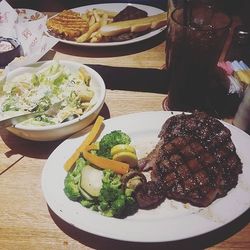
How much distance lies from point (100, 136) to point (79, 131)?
121mm

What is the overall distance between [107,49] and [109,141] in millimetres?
1221

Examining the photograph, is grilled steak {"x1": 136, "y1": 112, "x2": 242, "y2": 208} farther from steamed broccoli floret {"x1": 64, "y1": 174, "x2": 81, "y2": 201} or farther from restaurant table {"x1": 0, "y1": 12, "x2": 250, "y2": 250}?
steamed broccoli floret {"x1": 64, "y1": 174, "x2": 81, "y2": 201}

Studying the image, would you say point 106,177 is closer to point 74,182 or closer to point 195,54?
point 74,182

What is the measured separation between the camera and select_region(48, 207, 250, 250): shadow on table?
142cm

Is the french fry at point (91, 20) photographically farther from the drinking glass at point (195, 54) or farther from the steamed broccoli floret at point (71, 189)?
the steamed broccoli floret at point (71, 189)

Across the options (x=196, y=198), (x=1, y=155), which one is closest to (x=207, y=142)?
(x=196, y=198)

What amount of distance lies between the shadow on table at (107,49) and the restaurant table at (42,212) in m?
0.44

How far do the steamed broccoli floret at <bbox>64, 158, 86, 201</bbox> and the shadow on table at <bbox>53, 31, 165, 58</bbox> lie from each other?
1.25 meters

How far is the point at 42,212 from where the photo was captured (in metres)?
1.60

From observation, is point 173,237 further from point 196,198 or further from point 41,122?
point 41,122

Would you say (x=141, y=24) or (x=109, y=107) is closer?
(x=109, y=107)

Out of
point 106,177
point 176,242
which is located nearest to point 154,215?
point 176,242

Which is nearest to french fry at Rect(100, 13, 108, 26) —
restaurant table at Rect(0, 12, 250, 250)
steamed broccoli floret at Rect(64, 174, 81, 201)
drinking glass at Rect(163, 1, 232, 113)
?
restaurant table at Rect(0, 12, 250, 250)

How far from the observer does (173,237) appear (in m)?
1.35
